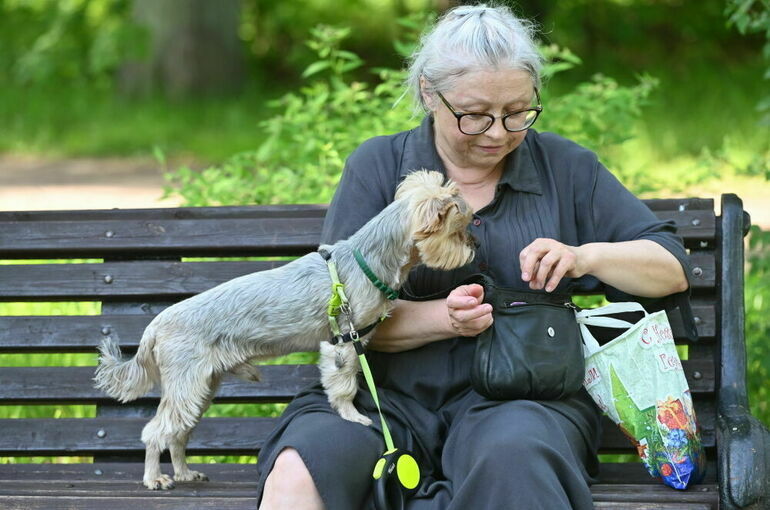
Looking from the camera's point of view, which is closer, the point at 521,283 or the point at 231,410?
the point at 521,283

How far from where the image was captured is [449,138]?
3.54 m

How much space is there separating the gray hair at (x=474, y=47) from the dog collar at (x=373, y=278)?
1.95ft

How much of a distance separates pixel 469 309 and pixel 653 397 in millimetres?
621

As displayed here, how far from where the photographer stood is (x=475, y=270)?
3.47 meters

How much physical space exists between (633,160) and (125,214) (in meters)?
6.88

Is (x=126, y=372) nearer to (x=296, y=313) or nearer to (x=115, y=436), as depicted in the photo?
(x=115, y=436)

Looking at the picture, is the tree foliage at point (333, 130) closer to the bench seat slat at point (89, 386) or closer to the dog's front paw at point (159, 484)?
the bench seat slat at point (89, 386)

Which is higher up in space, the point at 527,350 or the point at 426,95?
the point at 426,95

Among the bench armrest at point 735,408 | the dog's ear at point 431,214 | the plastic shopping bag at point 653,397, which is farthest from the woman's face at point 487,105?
the bench armrest at point 735,408

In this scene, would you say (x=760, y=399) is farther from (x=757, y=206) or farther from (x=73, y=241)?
(x=757, y=206)

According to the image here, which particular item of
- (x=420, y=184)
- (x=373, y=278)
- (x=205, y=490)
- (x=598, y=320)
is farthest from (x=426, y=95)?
(x=205, y=490)

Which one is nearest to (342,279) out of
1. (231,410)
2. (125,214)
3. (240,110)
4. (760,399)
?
(125,214)

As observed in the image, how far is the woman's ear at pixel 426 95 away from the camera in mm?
3564

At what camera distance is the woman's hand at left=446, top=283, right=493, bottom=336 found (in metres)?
3.19
